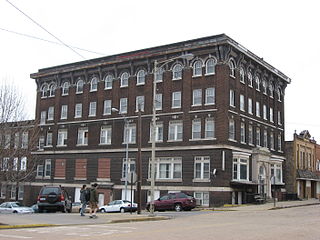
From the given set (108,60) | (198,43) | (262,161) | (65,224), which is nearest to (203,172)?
(262,161)

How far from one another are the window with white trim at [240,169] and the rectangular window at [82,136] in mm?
18110

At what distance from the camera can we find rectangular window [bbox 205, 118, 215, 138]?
42.1 meters

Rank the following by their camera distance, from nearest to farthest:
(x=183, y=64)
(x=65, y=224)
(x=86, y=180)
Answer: (x=65, y=224) → (x=183, y=64) → (x=86, y=180)

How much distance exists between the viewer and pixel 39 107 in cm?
5744

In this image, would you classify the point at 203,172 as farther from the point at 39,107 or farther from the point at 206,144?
the point at 39,107

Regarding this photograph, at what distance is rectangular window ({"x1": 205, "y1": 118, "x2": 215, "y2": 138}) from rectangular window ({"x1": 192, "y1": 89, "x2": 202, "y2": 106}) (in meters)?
1.98

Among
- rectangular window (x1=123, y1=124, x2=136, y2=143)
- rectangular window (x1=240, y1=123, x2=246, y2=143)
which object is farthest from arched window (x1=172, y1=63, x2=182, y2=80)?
rectangular window (x1=240, y1=123, x2=246, y2=143)

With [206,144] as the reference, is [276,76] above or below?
above

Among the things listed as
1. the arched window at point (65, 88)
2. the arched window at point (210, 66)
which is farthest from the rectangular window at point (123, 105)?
the arched window at point (210, 66)

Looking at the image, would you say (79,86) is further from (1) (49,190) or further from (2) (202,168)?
(1) (49,190)

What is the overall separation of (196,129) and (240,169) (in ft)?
18.9

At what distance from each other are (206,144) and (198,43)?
993cm

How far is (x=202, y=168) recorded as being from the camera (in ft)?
138

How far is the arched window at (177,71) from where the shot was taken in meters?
45.2
